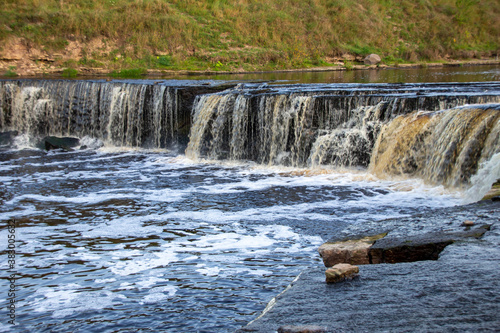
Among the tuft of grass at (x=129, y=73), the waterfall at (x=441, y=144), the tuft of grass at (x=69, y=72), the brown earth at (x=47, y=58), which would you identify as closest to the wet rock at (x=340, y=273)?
the waterfall at (x=441, y=144)

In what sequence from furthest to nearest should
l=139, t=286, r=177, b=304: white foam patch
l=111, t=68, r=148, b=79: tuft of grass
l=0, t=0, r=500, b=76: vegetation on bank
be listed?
l=0, t=0, r=500, b=76: vegetation on bank, l=111, t=68, r=148, b=79: tuft of grass, l=139, t=286, r=177, b=304: white foam patch

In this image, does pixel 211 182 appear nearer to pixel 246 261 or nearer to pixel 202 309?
pixel 246 261

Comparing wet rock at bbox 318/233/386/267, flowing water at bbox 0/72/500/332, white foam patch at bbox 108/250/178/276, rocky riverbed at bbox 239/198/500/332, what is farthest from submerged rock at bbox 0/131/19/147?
rocky riverbed at bbox 239/198/500/332

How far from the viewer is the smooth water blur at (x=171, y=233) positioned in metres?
4.63

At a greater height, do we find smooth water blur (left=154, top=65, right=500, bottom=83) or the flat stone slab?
smooth water blur (left=154, top=65, right=500, bottom=83)

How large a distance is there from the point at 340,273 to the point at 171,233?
3620mm

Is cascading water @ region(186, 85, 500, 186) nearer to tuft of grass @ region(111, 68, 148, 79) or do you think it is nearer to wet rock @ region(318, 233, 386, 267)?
wet rock @ region(318, 233, 386, 267)

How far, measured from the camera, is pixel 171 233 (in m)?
7.04

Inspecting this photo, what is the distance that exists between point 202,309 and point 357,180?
6.23 m

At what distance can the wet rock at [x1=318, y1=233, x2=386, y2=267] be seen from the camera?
453 cm

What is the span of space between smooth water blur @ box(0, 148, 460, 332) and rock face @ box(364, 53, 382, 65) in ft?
63.7

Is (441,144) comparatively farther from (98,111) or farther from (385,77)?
(385,77)

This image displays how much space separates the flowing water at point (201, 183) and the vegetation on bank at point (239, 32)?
8.65 metres

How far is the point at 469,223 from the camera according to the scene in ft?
16.4
